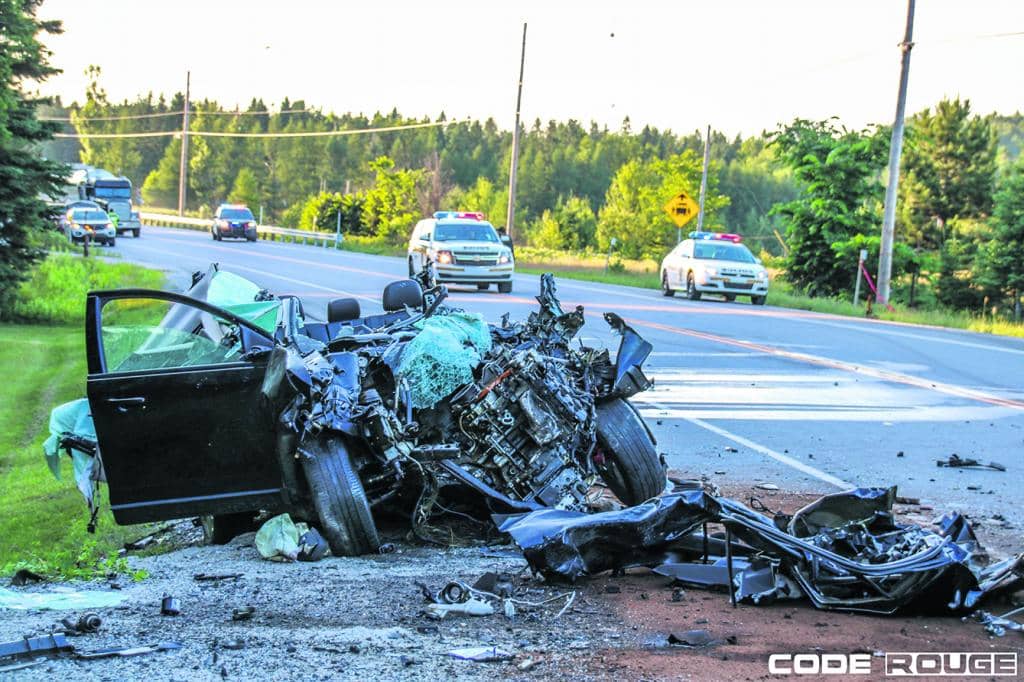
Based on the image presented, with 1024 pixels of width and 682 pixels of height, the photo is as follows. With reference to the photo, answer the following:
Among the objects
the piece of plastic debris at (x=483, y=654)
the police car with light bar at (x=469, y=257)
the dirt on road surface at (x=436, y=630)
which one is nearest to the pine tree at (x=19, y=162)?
the police car with light bar at (x=469, y=257)

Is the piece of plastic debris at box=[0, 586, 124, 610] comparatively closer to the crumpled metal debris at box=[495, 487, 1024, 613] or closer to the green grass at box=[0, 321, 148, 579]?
the green grass at box=[0, 321, 148, 579]

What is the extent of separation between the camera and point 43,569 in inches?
285

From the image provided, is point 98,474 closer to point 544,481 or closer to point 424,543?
point 424,543

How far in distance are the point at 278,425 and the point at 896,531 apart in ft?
10.6

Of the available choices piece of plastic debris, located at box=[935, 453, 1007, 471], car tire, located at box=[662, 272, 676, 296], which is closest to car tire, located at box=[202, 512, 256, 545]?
piece of plastic debris, located at box=[935, 453, 1007, 471]

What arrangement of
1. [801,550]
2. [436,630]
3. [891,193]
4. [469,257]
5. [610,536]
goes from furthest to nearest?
[891,193] < [469,257] < [610,536] < [801,550] < [436,630]

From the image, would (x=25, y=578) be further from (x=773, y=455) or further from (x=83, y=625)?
(x=773, y=455)

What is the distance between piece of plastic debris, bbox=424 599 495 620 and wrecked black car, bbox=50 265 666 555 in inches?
47.0

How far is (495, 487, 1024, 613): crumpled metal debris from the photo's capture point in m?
5.19

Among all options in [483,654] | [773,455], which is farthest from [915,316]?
[483,654]

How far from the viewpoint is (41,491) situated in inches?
434

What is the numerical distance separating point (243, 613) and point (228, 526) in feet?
5.90

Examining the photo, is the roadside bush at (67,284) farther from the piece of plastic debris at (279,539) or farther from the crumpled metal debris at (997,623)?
the crumpled metal debris at (997,623)

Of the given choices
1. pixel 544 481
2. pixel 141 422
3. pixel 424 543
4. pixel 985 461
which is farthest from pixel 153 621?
pixel 985 461
